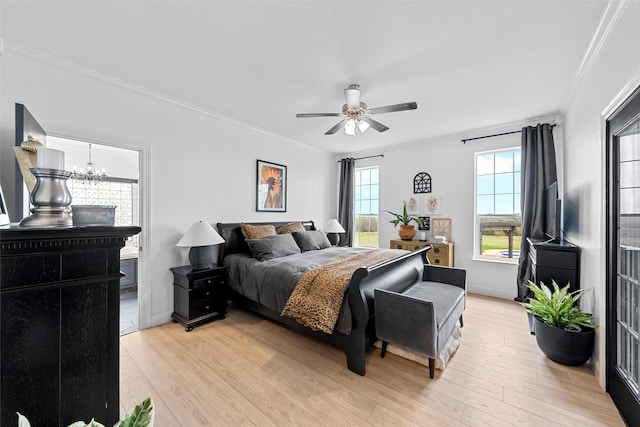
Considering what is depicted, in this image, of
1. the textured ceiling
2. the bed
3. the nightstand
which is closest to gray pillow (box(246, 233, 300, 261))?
the bed

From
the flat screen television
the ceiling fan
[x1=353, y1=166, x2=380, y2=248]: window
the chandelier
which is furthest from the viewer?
[x1=353, y1=166, x2=380, y2=248]: window

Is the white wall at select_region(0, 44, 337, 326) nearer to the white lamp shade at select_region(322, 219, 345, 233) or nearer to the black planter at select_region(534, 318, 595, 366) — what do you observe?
the white lamp shade at select_region(322, 219, 345, 233)

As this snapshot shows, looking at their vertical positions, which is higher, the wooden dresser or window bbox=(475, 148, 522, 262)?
window bbox=(475, 148, 522, 262)

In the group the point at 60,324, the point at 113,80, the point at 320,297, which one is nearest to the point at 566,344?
the point at 320,297

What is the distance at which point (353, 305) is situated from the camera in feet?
7.06

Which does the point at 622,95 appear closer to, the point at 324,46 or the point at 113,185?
the point at 324,46

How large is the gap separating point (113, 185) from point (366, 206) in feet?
16.4

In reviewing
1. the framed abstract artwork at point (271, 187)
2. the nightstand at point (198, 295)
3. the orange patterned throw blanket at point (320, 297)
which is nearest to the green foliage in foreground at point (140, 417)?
the orange patterned throw blanket at point (320, 297)

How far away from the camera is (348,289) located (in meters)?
2.21

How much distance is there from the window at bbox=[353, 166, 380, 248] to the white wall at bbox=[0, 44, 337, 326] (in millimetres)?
2116

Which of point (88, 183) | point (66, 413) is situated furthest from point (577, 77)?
point (88, 183)

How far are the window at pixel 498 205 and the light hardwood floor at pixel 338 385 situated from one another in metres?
1.80

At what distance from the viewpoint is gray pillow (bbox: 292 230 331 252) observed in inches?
161

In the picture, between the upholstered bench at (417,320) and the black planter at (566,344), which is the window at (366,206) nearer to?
the upholstered bench at (417,320)
